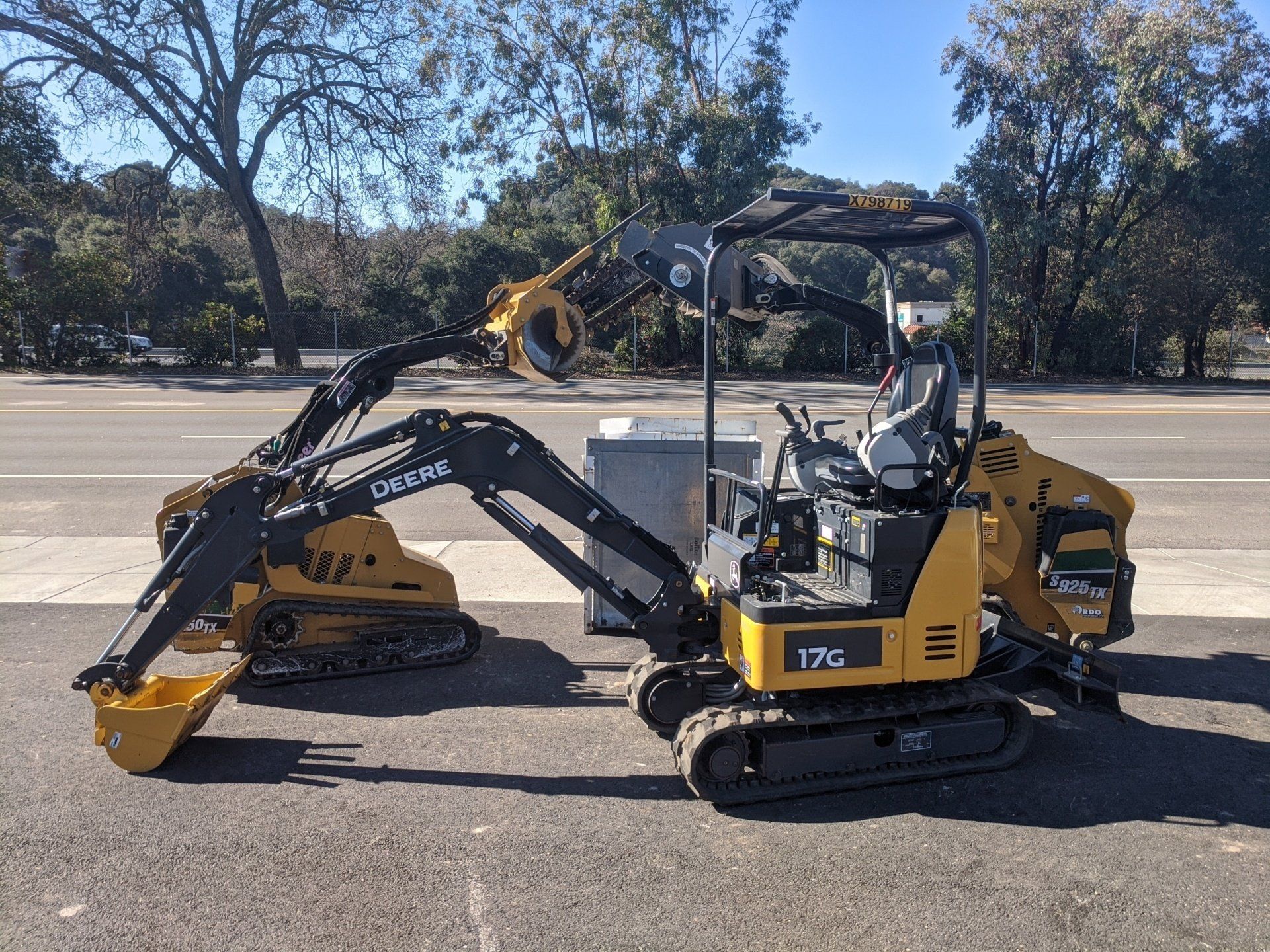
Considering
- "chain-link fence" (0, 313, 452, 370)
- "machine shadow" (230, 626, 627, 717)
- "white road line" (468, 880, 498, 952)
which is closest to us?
"white road line" (468, 880, 498, 952)

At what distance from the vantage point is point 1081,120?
30.3 meters

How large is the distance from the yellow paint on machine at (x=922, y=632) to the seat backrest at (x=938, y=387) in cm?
46

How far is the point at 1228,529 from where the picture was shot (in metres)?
10.4

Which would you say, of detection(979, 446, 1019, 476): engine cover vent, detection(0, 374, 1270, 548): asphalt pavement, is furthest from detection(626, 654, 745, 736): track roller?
detection(0, 374, 1270, 548): asphalt pavement

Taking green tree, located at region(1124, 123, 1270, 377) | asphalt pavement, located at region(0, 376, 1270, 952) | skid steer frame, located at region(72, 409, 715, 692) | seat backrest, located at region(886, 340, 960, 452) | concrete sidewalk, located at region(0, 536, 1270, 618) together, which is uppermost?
green tree, located at region(1124, 123, 1270, 377)

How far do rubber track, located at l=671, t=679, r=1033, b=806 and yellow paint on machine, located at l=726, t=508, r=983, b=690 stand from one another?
14cm

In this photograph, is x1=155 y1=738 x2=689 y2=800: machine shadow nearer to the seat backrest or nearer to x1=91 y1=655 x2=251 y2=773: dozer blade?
x1=91 y1=655 x2=251 y2=773: dozer blade

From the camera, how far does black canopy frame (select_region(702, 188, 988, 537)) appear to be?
454cm

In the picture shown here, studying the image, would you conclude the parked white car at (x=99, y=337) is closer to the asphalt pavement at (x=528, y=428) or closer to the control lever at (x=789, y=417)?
the asphalt pavement at (x=528, y=428)

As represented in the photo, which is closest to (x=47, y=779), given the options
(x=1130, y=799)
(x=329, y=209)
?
(x=1130, y=799)

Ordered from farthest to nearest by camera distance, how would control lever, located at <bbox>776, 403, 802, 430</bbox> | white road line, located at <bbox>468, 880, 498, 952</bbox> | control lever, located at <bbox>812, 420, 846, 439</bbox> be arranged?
1. control lever, located at <bbox>812, 420, 846, 439</bbox>
2. control lever, located at <bbox>776, 403, 802, 430</bbox>
3. white road line, located at <bbox>468, 880, 498, 952</bbox>

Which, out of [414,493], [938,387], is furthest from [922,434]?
[414,493]

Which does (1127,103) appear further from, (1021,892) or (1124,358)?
(1021,892)

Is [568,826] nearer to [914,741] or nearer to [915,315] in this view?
[914,741]
